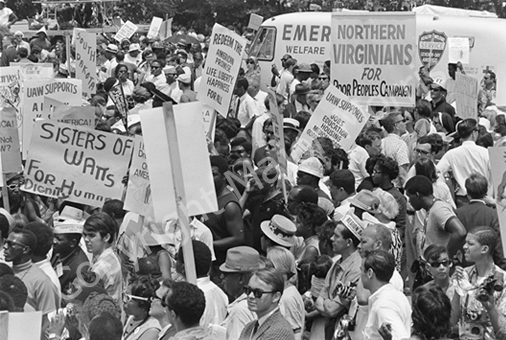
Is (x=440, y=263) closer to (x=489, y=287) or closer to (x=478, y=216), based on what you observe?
(x=489, y=287)

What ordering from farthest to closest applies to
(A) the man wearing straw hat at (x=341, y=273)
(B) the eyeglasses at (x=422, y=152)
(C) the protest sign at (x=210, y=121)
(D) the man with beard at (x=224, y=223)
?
(C) the protest sign at (x=210, y=121)
(B) the eyeglasses at (x=422, y=152)
(D) the man with beard at (x=224, y=223)
(A) the man wearing straw hat at (x=341, y=273)

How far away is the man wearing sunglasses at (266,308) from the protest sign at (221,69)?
534cm

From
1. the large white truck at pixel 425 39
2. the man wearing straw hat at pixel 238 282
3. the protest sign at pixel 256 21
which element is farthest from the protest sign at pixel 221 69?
the protest sign at pixel 256 21

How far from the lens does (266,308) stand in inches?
232

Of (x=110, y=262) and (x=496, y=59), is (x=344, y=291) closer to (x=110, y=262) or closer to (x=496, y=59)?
(x=110, y=262)

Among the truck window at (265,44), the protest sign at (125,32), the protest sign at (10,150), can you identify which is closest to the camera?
the protest sign at (10,150)

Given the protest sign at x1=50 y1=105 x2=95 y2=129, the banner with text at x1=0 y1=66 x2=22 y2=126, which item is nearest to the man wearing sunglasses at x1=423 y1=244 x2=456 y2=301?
the protest sign at x1=50 y1=105 x2=95 y2=129

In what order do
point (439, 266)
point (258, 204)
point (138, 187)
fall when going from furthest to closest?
1. point (258, 204)
2. point (138, 187)
3. point (439, 266)

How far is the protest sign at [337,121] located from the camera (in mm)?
10938

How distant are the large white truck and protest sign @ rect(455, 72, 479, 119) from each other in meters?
6.92

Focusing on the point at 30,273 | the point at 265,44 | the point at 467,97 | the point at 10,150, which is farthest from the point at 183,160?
the point at 265,44

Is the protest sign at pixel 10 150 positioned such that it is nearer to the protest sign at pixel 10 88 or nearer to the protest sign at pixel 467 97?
the protest sign at pixel 10 88

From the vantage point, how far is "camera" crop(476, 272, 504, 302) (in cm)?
617

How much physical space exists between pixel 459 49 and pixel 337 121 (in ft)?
36.4
